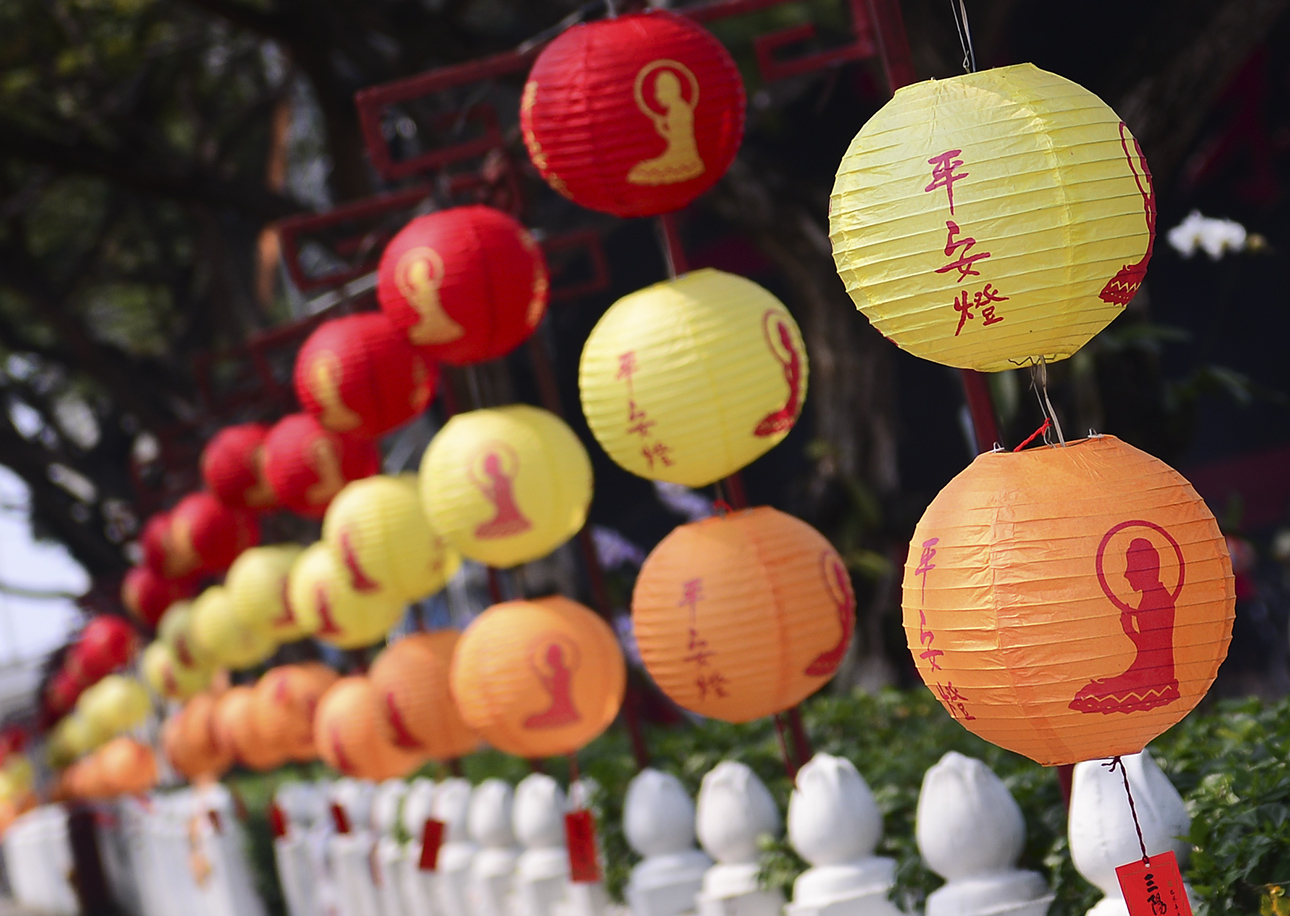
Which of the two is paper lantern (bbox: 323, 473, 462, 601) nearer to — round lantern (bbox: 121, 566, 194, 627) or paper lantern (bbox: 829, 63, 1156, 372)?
paper lantern (bbox: 829, 63, 1156, 372)

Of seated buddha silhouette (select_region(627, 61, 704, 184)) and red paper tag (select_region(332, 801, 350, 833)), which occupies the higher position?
seated buddha silhouette (select_region(627, 61, 704, 184))

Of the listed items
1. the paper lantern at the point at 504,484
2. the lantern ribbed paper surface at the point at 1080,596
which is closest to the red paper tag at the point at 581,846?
the paper lantern at the point at 504,484

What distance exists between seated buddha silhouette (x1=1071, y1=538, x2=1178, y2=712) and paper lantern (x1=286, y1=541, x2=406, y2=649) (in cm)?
392

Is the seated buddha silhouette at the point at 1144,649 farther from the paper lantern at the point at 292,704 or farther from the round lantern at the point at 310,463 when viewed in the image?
the paper lantern at the point at 292,704

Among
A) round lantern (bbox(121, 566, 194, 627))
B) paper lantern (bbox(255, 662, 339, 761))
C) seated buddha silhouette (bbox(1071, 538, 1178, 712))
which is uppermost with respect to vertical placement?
round lantern (bbox(121, 566, 194, 627))

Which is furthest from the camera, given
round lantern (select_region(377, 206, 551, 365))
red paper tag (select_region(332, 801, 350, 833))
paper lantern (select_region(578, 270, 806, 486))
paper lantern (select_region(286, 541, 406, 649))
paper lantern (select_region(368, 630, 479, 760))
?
red paper tag (select_region(332, 801, 350, 833))

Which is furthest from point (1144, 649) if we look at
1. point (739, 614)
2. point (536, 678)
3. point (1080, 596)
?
point (536, 678)

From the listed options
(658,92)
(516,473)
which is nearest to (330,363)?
(516,473)

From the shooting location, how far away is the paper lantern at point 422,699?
5293mm

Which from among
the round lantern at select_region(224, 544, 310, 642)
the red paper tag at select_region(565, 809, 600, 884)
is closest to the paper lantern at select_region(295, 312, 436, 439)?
the red paper tag at select_region(565, 809, 600, 884)

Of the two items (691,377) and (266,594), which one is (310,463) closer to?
(266,594)

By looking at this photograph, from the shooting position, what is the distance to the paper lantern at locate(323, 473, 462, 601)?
5.40 meters

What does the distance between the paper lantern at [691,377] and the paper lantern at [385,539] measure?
2.08m

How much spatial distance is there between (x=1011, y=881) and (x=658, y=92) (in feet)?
6.24
